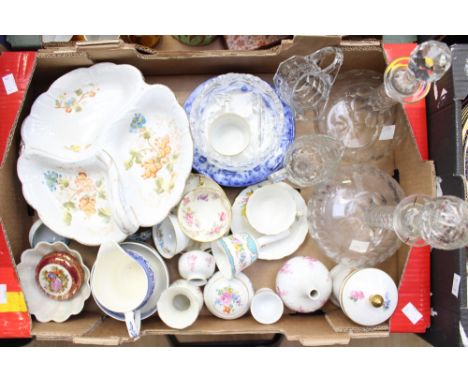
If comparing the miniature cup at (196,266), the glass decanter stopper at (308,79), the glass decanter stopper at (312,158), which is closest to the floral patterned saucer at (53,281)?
the miniature cup at (196,266)

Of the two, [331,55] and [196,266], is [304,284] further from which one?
[331,55]

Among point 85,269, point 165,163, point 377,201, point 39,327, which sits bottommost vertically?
point 39,327

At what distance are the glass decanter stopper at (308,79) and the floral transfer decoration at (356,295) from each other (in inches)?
16.9

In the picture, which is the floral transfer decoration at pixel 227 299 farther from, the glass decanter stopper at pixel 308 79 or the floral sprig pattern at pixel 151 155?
the glass decanter stopper at pixel 308 79

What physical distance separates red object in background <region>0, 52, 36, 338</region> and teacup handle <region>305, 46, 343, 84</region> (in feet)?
2.07

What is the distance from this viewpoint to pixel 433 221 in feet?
→ 2.19

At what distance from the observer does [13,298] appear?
95 centimetres

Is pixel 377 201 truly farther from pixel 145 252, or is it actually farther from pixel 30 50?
pixel 30 50

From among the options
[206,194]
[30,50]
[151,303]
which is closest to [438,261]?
[206,194]

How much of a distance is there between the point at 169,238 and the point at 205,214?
0.34 ft

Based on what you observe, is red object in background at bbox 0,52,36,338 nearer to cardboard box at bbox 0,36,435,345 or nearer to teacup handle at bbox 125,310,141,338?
cardboard box at bbox 0,36,435,345

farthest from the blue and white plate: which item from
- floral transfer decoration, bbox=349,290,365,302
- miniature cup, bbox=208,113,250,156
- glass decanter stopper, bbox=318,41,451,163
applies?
floral transfer decoration, bbox=349,290,365,302

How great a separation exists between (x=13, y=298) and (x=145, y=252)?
31cm

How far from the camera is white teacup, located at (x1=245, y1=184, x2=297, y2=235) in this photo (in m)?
0.99
